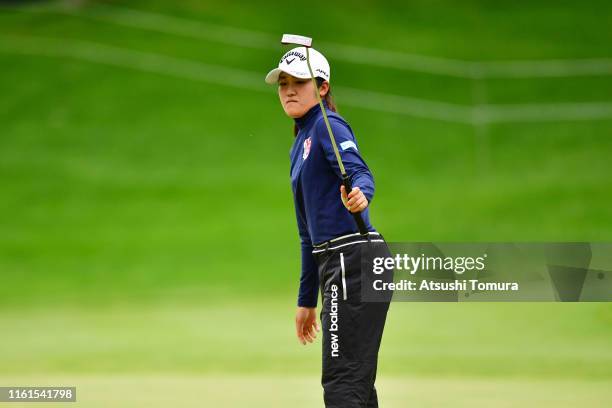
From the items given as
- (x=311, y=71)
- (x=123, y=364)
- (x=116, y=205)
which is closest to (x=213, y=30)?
(x=116, y=205)

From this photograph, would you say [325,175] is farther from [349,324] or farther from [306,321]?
[306,321]

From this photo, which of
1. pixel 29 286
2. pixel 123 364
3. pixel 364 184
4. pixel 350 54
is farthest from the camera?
pixel 350 54

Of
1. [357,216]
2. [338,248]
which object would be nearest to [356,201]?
[357,216]

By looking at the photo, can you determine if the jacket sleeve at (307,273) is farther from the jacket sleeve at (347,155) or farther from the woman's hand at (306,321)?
the jacket sleeve at (347,155)

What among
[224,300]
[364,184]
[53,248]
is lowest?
[364,184]

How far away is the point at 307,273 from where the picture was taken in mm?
6438

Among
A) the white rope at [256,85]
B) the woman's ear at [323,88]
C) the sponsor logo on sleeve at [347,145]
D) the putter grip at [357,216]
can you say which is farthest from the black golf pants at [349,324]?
the white rope at [256,85]

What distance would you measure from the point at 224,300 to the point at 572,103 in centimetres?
1016

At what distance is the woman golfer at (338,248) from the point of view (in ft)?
19.1

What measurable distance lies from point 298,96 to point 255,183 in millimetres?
14407

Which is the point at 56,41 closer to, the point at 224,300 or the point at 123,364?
the point at 224,300

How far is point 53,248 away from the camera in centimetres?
1859

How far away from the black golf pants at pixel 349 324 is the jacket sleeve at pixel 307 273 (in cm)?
37

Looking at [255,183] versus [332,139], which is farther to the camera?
[255,183]
